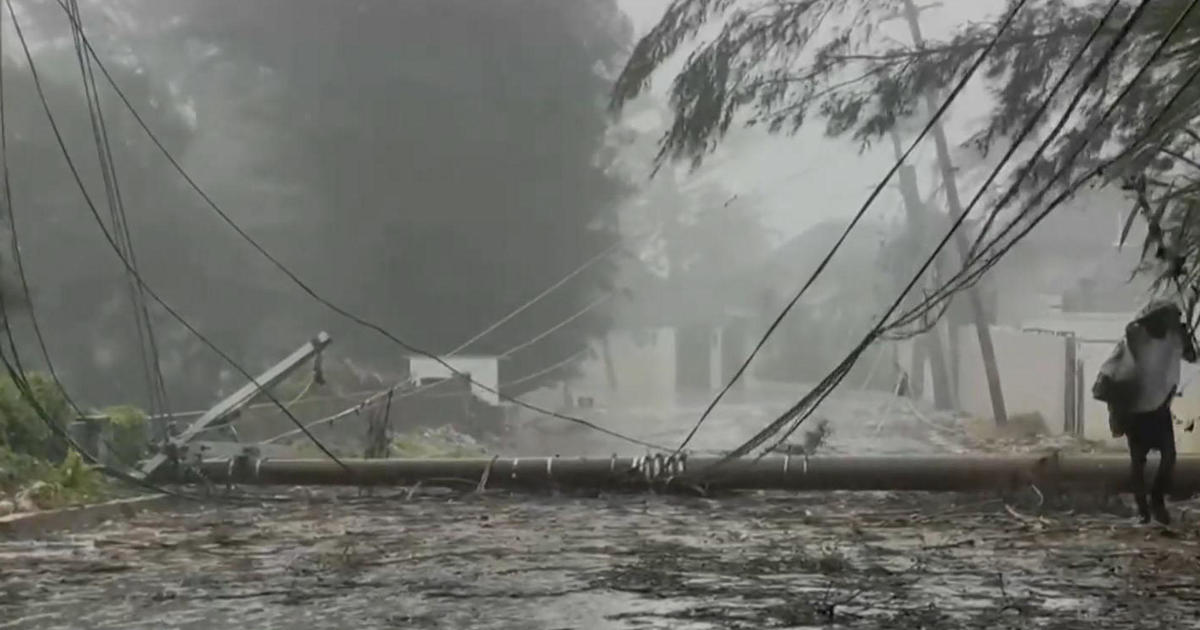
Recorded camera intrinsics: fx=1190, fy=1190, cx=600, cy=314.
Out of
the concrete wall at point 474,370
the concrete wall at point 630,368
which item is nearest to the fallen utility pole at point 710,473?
the concrete wall at point 474,370

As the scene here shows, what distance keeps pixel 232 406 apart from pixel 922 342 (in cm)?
394

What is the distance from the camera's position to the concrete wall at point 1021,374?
6168 mm

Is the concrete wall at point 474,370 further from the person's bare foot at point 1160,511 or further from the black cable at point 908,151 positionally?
the person's bare foot at point 1160,511

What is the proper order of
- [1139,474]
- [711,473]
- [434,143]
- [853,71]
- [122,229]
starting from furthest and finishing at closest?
[434,143]
[122,229]
[853,71]
[711,473]
[1139,474]

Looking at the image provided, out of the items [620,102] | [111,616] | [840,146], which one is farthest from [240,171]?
[111,616]

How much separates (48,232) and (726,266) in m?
4.34

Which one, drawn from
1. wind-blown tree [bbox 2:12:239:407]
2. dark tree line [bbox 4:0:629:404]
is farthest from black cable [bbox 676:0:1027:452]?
wind-blown tree [bbox 2:12:239:407]

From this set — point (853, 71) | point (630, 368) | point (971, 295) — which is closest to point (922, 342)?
point (971, 295)

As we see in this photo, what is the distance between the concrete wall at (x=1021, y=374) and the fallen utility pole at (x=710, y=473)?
3.96 ft

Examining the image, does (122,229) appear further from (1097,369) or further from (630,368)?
(1097,369)

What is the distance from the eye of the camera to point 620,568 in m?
3.70

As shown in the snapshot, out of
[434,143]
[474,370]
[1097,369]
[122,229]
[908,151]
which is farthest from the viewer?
[434,143]

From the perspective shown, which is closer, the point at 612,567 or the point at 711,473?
the point at 612,567

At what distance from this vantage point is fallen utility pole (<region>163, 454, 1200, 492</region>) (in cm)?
482
